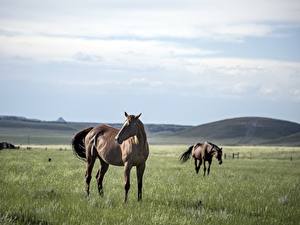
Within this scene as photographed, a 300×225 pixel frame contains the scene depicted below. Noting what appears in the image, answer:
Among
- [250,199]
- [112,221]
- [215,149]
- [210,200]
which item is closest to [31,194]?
[112,221]

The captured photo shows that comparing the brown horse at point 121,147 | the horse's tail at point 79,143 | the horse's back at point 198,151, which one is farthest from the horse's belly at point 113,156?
the horse's back at point 198,151

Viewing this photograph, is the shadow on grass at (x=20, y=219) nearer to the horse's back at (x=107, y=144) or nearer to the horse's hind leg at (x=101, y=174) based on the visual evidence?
the horse's back at (x=107, y=144)

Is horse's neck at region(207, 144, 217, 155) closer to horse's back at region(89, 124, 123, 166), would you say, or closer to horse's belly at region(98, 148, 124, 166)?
horse's back at region(89, 124, 123, 166)

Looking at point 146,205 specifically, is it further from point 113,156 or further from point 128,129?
point 113,156

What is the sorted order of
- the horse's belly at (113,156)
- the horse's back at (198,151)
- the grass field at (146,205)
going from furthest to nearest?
the horse's back at (198,151)
the horse's belly at (113,156)
the grass field at (146,205)

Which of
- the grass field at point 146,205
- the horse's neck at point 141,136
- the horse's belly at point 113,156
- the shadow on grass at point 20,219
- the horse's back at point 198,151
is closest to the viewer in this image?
the shadow on grass at point 20,219

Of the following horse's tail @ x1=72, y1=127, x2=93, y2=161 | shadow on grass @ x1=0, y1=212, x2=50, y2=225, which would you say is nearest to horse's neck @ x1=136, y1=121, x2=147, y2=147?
horse's tail @ x1=72, y1=127, x2=93, y2=161

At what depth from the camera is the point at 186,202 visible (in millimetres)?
14742

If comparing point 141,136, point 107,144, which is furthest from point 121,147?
point 141,136

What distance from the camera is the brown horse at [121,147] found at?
1459 cm

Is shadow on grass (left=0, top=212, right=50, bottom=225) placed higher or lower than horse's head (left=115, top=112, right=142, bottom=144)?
lower

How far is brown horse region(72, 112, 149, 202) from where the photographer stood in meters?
14.6

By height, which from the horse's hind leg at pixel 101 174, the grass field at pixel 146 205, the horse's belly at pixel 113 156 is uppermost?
the horse's belly at pixel 113 156

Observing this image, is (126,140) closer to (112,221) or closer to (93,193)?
(93,193)
